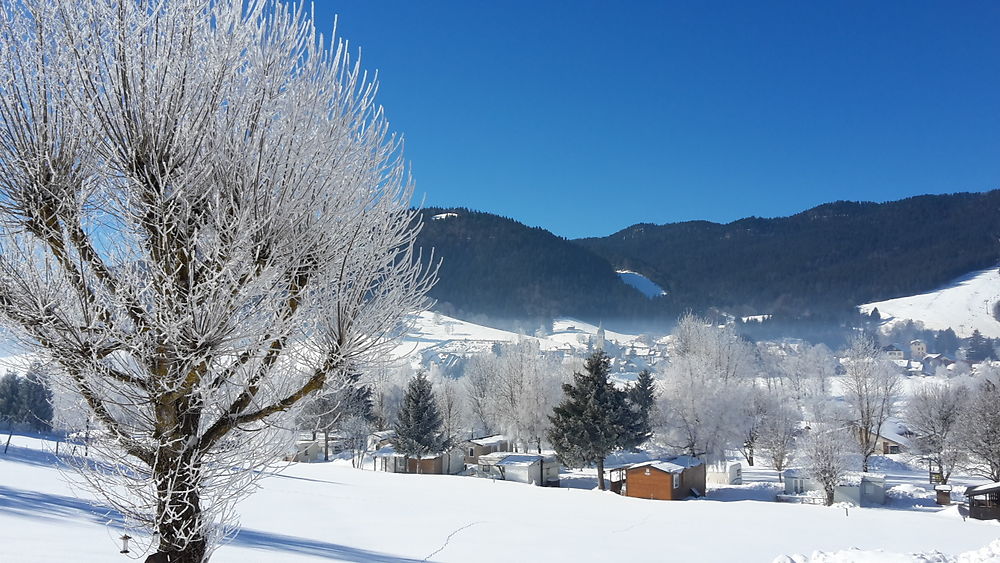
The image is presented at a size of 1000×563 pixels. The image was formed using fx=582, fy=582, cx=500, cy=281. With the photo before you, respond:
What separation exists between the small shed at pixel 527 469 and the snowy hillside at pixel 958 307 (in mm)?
158168

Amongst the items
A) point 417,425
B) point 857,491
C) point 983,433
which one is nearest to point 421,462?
point 417,425

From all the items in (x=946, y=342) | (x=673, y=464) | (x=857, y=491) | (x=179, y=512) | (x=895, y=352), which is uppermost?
(x=946, y=342)

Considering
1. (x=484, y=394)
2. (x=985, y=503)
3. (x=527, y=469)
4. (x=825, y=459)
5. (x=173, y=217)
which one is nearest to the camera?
(x=173, y=217)

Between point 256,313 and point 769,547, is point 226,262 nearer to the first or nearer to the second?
point 256,313

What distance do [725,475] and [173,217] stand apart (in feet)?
136

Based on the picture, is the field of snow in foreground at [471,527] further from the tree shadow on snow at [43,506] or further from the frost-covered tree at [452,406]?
the frost-covered tree at [452,406]

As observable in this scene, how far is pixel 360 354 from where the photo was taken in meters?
4.94

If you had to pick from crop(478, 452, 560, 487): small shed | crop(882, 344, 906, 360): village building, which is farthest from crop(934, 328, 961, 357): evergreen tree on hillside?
crop(478, 452, 560, 487): small shed

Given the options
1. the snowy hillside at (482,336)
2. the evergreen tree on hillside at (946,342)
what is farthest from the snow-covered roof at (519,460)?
the evergreen tree on hillside at (946,342)

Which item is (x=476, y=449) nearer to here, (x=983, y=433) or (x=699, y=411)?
(x=699, y=411)

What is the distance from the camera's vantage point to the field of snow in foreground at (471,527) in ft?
37.4

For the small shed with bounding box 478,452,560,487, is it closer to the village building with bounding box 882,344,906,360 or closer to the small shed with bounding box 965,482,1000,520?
the small shed with bounding box 965,482,1000,520

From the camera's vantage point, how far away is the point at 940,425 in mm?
42156

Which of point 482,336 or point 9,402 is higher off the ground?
point 482,336
